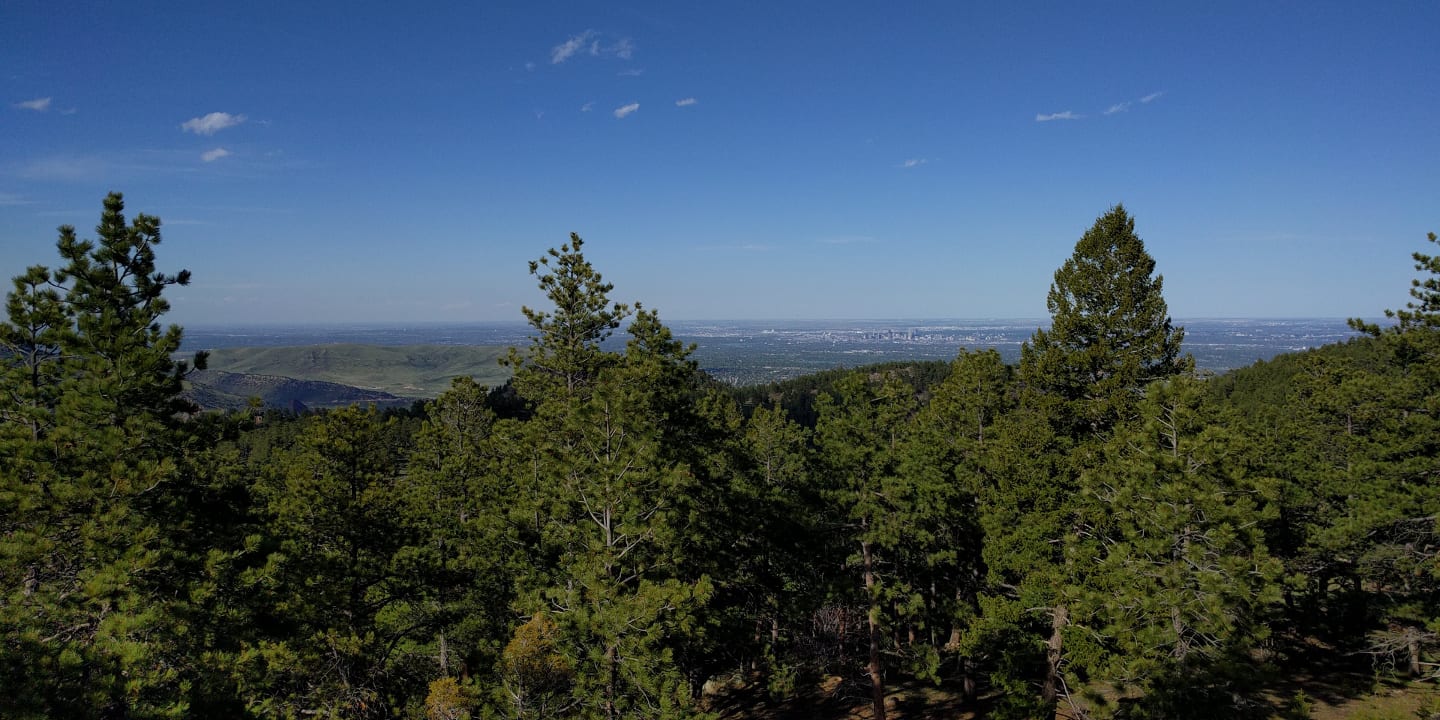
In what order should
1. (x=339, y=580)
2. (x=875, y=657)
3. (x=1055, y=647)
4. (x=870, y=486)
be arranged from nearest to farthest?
1. (x=339, y=580)
2. (x=1055, y=647)
3. (x=870, y=486)
4. (x=875, y=657)

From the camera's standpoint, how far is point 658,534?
47.6 ft

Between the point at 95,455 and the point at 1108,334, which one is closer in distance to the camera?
the point at 95,455

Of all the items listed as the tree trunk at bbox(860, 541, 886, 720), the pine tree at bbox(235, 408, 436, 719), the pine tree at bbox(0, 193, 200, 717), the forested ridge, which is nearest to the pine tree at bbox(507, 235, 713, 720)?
the forested ridge

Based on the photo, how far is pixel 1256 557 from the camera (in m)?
13.8

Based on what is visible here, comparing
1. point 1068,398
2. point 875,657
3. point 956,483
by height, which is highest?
point 1068,398

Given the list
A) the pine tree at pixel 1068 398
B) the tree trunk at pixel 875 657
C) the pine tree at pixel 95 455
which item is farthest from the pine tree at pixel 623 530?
the pine tree at pixel 1068 398

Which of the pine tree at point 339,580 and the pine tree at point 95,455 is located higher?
the pine tree at point 95,455

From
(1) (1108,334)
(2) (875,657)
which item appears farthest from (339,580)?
(1) (1108,334)

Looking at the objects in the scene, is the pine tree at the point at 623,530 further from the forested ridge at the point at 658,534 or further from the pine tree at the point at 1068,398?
the pine tree at the point at 1068,398

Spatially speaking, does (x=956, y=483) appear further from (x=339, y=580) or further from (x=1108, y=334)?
(x=339, y=580)

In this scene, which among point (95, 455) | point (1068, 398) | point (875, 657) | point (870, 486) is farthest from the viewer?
point (1068, 398)

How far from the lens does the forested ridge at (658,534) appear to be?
36.8 feet

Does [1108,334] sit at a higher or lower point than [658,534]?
higher

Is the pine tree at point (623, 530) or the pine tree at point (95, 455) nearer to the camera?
the pine tree at point (95, 455)
